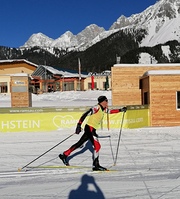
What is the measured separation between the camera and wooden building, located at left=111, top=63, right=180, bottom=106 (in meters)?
22.4

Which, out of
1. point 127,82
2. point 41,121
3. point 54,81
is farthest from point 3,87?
point 41,121

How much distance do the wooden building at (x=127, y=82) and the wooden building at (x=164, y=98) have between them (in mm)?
3061

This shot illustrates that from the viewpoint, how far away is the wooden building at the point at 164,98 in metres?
18.9

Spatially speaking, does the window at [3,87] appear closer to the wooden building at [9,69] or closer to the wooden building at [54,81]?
the wooden building at [9,69]

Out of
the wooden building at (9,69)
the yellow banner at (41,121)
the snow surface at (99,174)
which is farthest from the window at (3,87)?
the snow surface at (99,174)

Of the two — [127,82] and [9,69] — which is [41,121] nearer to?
[127,82]

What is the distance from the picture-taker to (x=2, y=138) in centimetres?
1338

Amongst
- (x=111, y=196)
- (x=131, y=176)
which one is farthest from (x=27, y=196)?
(x=131, y=176)

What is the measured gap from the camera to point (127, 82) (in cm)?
2242

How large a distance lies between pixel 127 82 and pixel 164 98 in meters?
4.01

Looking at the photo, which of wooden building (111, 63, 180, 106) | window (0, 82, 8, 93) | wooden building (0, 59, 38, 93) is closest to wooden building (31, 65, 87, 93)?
wooden building (0, 59, 38, 93)

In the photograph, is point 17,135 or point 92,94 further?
point 92,94

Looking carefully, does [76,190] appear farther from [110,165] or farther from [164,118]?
[164,118]

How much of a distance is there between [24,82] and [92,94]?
23039 millimetres
